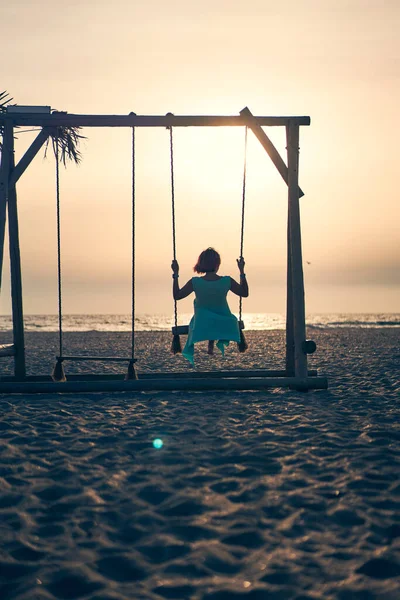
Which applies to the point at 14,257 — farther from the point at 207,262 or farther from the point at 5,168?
the point at 207,262

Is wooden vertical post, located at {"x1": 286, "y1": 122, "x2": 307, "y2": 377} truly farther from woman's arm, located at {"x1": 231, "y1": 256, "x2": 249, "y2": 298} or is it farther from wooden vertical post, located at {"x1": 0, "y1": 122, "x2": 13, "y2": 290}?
wooden vertical post, located at {"x1": 0, "y1": 122, "x2": 13, "y2": 290}

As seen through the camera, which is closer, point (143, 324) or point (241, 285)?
point (241, 285)

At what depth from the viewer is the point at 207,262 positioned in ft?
18.5

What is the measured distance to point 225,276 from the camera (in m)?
5.62

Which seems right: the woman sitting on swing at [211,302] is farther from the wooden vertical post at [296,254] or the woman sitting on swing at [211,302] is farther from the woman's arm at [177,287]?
the wooden vertical post at [296,254]

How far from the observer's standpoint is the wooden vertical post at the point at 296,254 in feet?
18.2

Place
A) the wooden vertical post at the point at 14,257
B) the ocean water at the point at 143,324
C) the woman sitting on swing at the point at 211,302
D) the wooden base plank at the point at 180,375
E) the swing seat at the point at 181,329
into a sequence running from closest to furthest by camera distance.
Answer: the swing seat at the point at 181,329 < the woman sitting on swing at the point at 211,302 < the wooden vertical post at the point at 14,257 < the wooden base plank at the point at 180,375 < the ocean water at the point at 143,324

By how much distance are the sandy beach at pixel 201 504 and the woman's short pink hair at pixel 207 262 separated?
4.86ft

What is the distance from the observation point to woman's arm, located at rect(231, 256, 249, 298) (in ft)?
17.7

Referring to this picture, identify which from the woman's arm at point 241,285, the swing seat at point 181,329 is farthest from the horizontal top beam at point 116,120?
the swing seat at point 181,329

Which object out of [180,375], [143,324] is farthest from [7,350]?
[143,324]

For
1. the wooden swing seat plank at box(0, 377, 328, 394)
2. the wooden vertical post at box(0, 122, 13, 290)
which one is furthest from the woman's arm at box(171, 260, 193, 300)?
the wooden vertical post at box(0, 122, 13, 290)

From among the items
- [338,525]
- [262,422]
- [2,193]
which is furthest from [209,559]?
[2,193]

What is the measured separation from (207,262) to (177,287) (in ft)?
1.41
